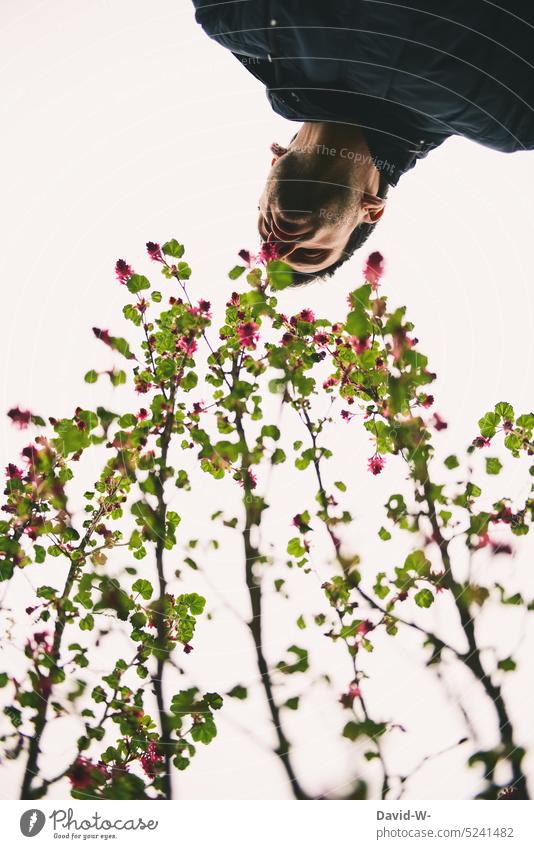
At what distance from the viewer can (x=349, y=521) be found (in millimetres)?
1756

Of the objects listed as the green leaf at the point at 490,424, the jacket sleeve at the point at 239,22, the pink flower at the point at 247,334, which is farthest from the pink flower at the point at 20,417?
the green leaf at the point at 490,424

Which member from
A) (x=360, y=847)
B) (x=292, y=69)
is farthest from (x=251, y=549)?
(x=292, y=69)

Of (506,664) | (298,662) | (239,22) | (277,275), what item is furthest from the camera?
(277,275)

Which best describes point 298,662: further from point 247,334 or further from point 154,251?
point 154,251

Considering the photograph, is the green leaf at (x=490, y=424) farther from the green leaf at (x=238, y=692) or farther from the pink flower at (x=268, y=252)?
the green leaf at (x=238, y=692)

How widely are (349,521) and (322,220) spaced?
111cm

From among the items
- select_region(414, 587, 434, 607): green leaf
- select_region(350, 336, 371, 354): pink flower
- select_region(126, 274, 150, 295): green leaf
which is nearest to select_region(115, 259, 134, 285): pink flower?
select_region(126, 274, 150, 295): green leaf

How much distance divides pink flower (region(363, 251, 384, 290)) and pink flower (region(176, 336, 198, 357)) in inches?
29.0

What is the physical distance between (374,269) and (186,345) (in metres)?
0.80

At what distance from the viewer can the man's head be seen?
158 cm

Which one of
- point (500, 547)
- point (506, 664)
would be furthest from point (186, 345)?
point (506, 664)

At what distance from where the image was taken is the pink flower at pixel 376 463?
6.00 ft

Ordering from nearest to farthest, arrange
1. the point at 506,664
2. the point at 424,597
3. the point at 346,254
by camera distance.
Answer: the point at 506,664 → the point at 424,597 → the point at 346,254

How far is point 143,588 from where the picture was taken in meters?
1.62
